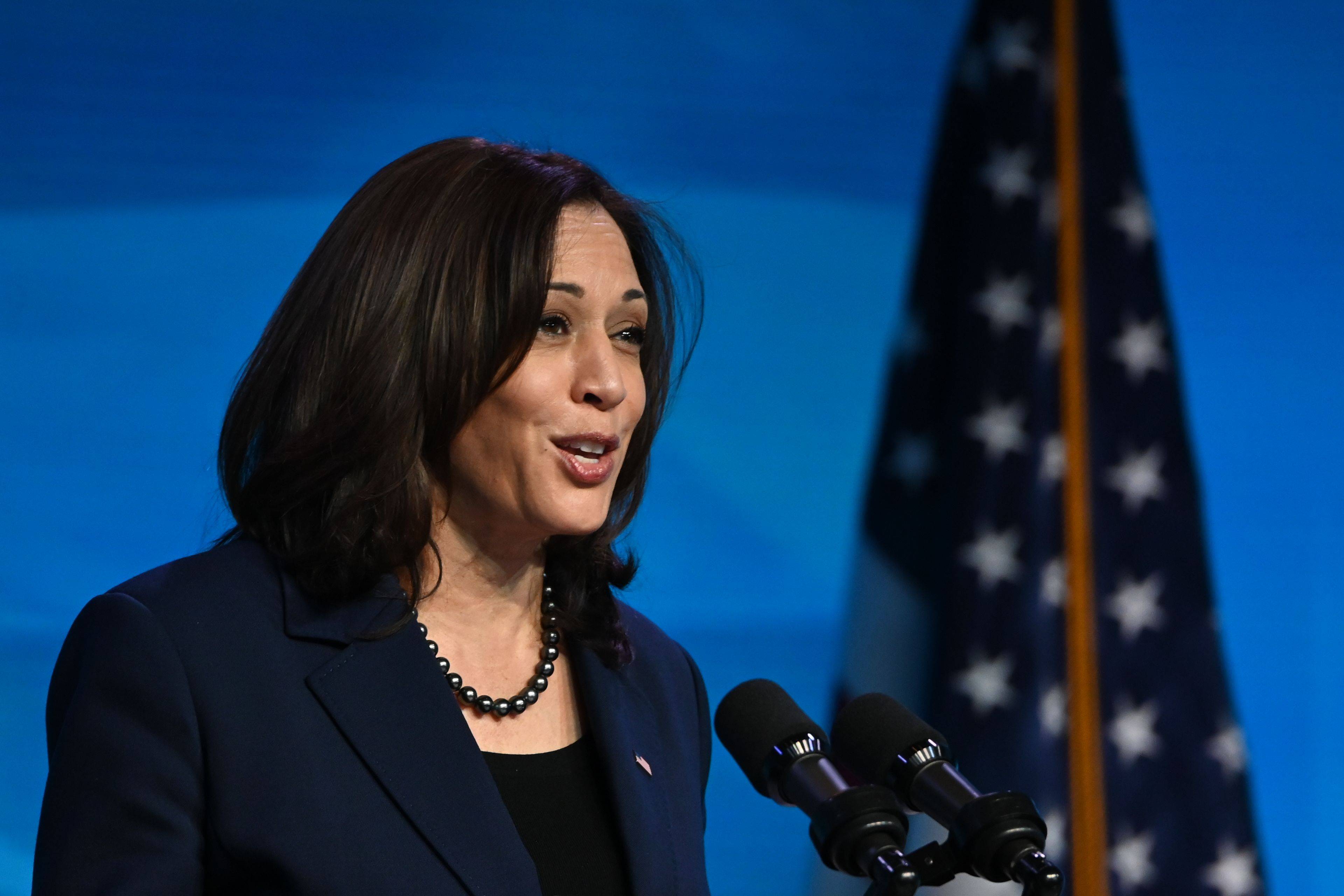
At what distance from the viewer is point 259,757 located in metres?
1.26

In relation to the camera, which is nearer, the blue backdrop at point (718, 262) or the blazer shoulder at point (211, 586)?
the blazer shoulder at point (211, 586)

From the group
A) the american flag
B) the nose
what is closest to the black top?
the nose

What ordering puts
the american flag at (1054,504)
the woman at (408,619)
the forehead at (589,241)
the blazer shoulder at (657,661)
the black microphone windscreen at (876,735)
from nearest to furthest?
1. the black microphone windscreen at (876,735)
2. the woman at (408,619)
3. the forehead at (589,241)
4. the blazer shoulder at (657,661)
5. the american flag at (1054,504)

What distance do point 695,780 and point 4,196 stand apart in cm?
165

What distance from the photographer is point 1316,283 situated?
3.27 meters

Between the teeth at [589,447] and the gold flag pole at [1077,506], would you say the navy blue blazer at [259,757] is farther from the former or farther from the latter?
the gold flag pole at [1077,506]

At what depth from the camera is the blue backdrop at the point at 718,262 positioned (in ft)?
7.73

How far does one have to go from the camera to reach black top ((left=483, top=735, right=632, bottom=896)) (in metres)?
1.41

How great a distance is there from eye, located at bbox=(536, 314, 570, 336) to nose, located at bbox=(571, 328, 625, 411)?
0.07 ft

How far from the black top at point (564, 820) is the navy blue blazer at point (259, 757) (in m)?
0.03

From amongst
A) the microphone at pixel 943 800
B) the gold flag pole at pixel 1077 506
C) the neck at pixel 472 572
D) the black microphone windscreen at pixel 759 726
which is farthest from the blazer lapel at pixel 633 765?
the gold flag pole at pixel 1077 506

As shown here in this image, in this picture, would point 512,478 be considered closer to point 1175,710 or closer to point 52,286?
point 52,286

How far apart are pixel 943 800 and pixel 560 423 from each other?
61 cm

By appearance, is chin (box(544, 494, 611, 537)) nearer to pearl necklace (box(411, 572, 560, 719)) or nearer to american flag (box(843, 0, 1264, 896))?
pearl necklace (box(411, 572, 560, 719))
